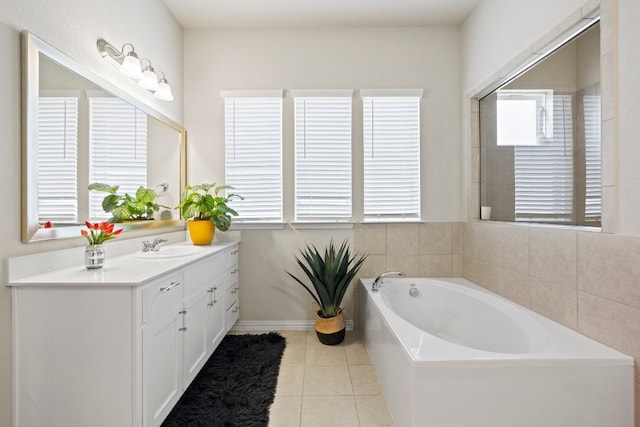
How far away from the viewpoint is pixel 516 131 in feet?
6.89

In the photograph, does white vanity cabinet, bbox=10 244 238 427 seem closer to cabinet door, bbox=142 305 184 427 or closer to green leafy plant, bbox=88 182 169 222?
cabinet door, bbox=142 305 184 427

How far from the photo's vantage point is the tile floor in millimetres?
1572

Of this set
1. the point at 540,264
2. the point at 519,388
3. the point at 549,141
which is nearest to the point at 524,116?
the point at 549,141

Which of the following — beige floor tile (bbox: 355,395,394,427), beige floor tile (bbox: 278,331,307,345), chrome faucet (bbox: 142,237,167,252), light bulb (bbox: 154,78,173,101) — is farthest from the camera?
beige floor tile (bbox: 278,331,307,345)

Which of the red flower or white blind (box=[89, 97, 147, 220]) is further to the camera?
white blind (box=[89, 97, 147, 220])

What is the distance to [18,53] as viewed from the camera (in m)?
1.22

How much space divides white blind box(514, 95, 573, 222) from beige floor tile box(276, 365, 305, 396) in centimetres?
184

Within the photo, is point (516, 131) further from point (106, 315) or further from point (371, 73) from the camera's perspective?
point (106, 315)

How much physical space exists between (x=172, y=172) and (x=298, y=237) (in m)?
1.19

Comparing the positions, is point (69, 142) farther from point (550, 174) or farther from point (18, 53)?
point (550, 174)

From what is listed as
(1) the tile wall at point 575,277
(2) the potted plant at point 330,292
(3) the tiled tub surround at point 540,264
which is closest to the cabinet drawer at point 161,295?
(2) the potted plant at point 330,292

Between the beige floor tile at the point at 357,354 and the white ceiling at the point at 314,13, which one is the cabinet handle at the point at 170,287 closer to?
the beige floor tile at the point at 357,354

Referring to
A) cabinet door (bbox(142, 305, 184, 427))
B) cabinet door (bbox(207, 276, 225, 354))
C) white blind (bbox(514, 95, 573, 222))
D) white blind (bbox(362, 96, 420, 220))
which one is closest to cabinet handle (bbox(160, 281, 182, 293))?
cabinet door (bbox(142, 305, 184, 427))

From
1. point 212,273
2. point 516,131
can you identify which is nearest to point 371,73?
point 516,131
